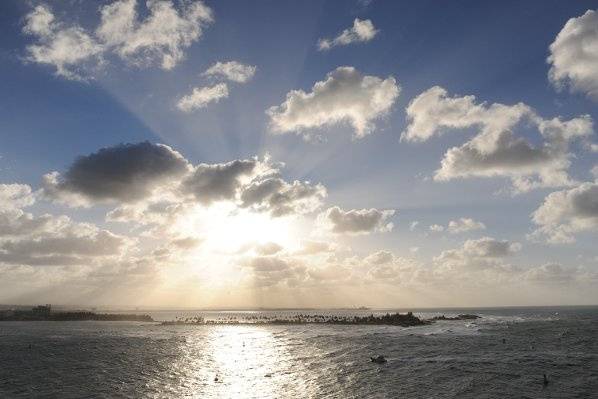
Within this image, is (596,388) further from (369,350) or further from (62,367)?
(62,367)

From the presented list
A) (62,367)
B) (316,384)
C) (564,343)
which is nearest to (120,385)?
(62,367)

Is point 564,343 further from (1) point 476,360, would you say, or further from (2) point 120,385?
(2) point 120,385

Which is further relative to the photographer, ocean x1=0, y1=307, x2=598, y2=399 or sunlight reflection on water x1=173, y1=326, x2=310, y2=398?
sunlight reflection on water x1=173, y1=326, x2=310, y2=398

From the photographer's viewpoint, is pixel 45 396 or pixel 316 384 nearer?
pixel 45 396

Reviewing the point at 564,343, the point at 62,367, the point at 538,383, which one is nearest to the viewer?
the point at 538,383

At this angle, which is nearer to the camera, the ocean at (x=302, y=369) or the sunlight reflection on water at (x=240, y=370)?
the ocean at (x=302, y=369)

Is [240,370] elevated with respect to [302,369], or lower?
lower

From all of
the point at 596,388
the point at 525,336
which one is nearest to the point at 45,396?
the point at 596,388

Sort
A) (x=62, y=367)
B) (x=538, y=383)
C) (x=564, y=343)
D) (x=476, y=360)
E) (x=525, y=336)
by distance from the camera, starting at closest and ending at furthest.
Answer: (x=538, y=383) → (x=62, y=367) → (x=476, y=360) → (x=564, y=343) → (x=525, y=336)

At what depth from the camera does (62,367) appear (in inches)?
2665

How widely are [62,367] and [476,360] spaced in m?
61.8

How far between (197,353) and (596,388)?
62071 millimetres

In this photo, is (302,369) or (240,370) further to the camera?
(240,370)

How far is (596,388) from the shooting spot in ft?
170
